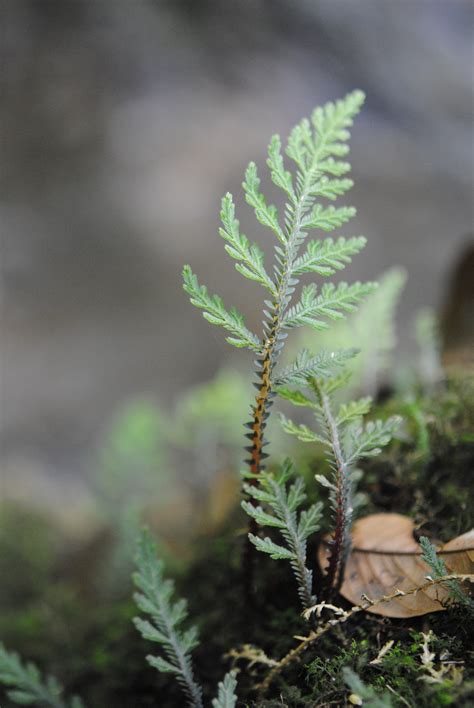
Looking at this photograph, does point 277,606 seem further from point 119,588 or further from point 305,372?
point 119,588

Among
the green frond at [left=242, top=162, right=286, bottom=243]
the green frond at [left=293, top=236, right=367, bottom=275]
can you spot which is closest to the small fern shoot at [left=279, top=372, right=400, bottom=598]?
the green frond at [left=293, top=236, right=367, bottom=275]

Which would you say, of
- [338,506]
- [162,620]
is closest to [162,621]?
[162,620]

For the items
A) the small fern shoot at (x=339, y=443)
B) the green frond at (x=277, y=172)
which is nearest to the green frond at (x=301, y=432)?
the small fern shoot at (x=339, y=443)

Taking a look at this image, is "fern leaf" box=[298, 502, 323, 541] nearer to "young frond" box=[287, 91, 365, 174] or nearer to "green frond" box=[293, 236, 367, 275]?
"green frond" box=[293, 236, 367, 275]

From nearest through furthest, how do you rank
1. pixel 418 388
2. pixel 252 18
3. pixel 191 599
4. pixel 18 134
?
pixel 191 599, pixel 418 388, pixel 252 18, pixel 18 134

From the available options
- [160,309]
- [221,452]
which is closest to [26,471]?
[160,309]
